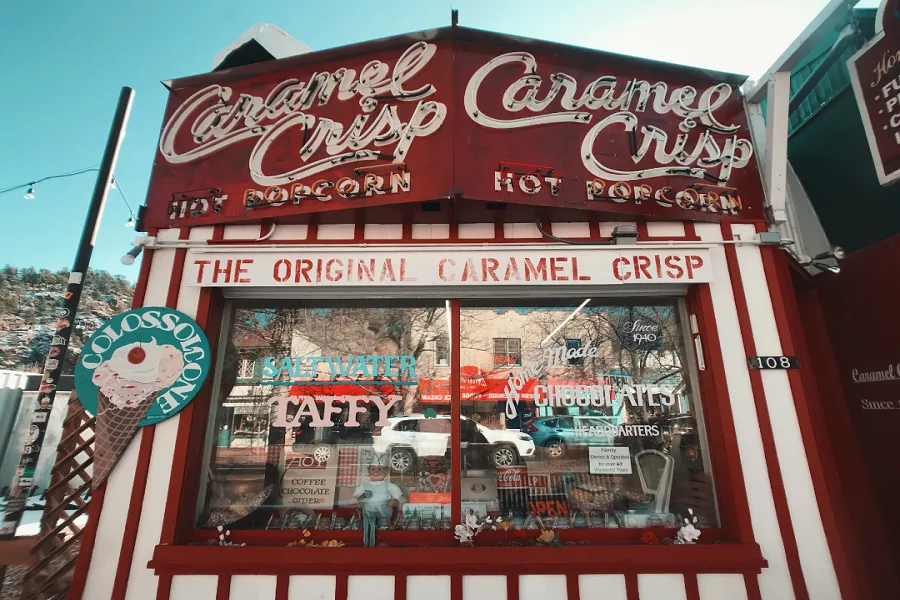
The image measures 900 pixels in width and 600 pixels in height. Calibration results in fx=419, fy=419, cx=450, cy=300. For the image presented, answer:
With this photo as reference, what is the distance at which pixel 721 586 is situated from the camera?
3.10 meters

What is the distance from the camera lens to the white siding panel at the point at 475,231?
389 centimetres

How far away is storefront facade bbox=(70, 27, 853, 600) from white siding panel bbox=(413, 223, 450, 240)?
3 cm

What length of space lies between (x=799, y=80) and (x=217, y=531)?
27.9 ft

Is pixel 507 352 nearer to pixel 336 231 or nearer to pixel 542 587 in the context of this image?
pixel 542 587

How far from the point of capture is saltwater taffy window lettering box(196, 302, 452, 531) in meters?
3.67

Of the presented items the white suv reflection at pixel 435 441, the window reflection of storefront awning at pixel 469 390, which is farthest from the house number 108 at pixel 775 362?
the white suv reflection at pixel 435 441

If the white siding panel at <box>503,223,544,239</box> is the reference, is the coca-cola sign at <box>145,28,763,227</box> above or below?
above

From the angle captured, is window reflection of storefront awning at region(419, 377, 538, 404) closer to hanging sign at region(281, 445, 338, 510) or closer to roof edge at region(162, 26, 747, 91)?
hanging sign at region(281, 445, 338, 510)

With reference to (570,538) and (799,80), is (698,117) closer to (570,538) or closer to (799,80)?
(799,80)

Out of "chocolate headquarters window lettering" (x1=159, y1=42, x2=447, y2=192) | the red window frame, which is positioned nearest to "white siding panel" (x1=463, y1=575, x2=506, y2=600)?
the red window frame

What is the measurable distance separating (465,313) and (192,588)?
3.04 metres

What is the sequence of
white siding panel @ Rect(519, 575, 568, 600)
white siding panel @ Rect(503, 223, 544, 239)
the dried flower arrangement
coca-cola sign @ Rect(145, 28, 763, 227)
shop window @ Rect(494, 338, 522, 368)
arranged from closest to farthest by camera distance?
white siding panel @ Rect(519, 575, 568, 600) < the dried flower arrangement < coca-cola sign @ Rect(145, 28, 763, 227) < white siding panel @ Rect(503, 223, 544, 239) < shop window @ Rect(494, 338, 522, 368)

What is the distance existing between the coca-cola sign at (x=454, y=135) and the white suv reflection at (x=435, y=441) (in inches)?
78.6

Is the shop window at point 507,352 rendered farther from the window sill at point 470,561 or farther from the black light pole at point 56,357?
the black light pole at point 56,357
